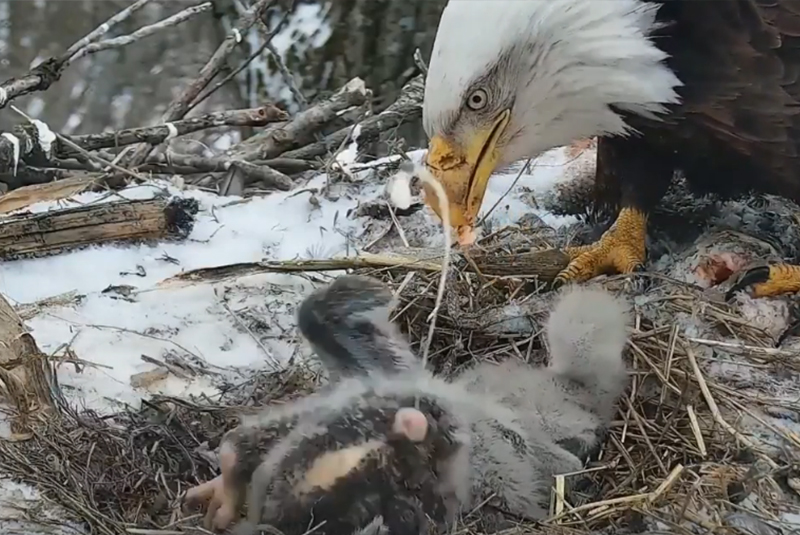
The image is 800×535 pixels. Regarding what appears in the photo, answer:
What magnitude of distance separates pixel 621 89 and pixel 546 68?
0.16 m

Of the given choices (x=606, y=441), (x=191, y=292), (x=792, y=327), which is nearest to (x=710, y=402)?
(x=606, y=441)

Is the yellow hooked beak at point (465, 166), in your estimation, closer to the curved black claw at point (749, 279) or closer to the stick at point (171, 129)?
the curved black claw at point (749, 279)

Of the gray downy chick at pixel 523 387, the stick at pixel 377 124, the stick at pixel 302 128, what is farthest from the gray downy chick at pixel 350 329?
the stick at pixel 302 128

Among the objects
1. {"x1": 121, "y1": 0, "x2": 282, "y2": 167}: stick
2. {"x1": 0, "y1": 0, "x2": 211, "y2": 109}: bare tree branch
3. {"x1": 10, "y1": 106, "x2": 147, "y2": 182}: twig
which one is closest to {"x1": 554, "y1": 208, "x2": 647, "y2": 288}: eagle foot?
{"x1": 10, "y1": 106, "x2": 147, "y2": 182}: twig

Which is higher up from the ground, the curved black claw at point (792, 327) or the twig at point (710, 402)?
the twig at point (710, 402)

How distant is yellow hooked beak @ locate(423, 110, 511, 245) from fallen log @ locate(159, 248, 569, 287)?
0.11 meters

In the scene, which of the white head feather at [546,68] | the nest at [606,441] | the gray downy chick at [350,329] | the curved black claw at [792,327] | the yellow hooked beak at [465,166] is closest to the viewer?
the nest at [606,441]

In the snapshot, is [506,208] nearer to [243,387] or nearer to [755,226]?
[755,226]

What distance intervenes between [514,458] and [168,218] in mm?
1165

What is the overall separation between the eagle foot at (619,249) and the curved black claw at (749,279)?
237 mm

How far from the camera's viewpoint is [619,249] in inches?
87.6

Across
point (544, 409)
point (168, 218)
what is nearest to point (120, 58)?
point (168, 218)

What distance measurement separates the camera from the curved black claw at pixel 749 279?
2.03 m

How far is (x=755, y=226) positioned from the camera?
2.33 meters
